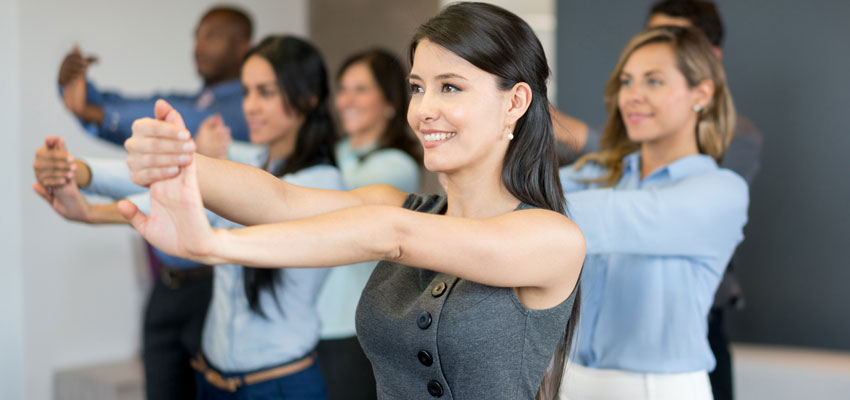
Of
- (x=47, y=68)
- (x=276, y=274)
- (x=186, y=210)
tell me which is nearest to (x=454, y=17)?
(x=186, y=210)

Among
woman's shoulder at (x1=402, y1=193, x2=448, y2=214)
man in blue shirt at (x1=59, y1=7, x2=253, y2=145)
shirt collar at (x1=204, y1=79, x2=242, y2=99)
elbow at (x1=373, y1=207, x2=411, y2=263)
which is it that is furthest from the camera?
shirt collar at (x1=204, y1=79, x2=242, y2=99)

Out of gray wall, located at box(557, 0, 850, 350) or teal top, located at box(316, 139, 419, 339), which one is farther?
gray wall, located at box(557, 0, 850, 350)

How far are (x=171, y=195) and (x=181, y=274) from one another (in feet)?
6.67

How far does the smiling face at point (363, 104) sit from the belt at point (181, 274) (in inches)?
31.1

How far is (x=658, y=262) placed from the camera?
6.42 feet

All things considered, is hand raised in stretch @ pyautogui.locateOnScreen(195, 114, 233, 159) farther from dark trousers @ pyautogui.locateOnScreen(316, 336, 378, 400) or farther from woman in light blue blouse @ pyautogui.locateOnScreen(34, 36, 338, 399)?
dark trousers @ pyautogui.locateOnScreen(316, 336, 378, 400)

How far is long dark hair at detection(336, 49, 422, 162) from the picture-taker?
318 cm

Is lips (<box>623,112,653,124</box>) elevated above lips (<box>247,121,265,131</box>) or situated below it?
above

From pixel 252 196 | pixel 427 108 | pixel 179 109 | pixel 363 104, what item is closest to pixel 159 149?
pixel 252 196

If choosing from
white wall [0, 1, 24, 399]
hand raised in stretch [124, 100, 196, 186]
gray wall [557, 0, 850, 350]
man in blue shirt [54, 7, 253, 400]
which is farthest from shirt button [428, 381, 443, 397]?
white wall [0, 1, 24, 399]

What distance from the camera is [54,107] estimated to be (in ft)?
11.9

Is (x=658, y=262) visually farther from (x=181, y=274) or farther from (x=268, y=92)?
(x=181, y=274)

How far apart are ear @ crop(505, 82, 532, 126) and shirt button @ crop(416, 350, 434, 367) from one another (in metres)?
0.41

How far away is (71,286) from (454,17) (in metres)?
2.91
